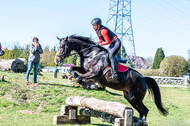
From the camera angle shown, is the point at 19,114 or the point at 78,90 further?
the point at 78,90

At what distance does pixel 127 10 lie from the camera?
1422 inches

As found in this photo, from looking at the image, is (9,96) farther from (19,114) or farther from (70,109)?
(70,109)

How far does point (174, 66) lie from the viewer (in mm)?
25703

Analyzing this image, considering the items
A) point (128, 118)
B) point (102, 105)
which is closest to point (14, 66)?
point (102, 105)

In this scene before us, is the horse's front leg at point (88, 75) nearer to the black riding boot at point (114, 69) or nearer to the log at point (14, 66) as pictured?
the black riding boot at point (114, 69)

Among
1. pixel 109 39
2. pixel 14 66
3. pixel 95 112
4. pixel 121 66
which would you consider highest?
pixel 109 39

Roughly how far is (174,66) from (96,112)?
2229 cm

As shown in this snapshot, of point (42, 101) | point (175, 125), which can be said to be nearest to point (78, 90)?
point (42, 101)

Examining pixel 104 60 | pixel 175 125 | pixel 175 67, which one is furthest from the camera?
pixel 175 67

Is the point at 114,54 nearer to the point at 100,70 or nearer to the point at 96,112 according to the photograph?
the point at 100,70

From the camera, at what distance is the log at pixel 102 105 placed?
402 cm

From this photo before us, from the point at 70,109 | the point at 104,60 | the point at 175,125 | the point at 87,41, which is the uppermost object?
the point at 87,41

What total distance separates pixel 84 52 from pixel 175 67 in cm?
2191

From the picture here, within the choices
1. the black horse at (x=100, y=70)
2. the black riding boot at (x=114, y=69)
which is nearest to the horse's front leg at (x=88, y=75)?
the black horse at (x=100, y=70)
